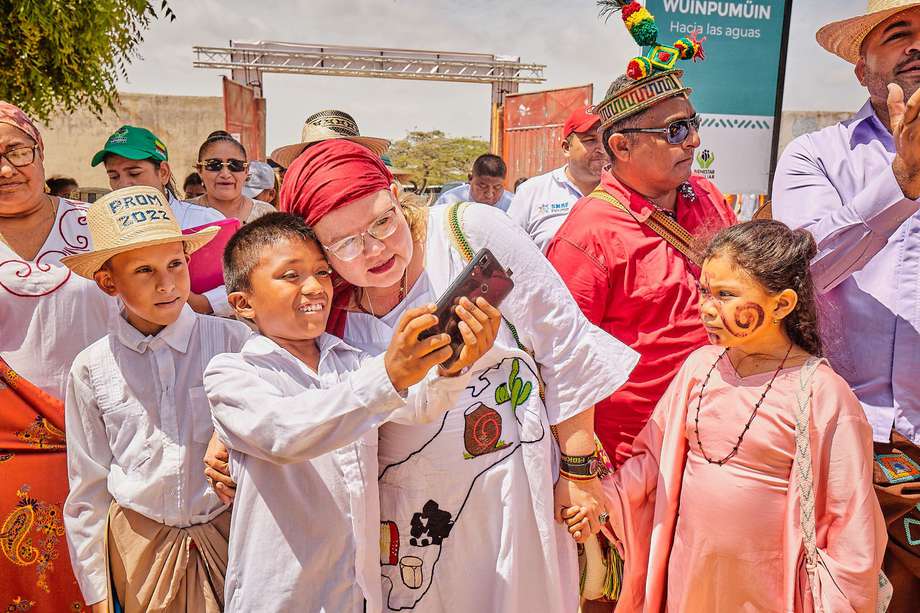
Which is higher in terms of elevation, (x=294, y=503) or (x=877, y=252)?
(x=877, y=252)

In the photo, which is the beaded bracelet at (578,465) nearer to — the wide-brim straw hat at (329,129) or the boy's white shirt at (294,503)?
the boy's white shirt at (294,503)

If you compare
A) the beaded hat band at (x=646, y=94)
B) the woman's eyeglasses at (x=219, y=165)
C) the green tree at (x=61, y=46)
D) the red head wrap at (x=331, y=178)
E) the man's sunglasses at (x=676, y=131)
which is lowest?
the red head wrap at (x=331, y=178)

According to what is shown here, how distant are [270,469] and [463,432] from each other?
517 millimetres

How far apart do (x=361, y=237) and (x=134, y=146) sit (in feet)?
8.65

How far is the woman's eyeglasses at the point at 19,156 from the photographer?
2497mm

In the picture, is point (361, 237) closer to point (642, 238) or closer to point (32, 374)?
point (642, 238)

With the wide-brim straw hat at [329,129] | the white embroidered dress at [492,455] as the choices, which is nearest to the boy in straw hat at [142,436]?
the white embroidered dress at [492,455]

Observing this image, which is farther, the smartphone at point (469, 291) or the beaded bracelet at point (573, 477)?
the beaded bracelet at point (573, 477)

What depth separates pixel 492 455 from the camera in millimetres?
1859

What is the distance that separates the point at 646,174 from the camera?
2625 millimetres

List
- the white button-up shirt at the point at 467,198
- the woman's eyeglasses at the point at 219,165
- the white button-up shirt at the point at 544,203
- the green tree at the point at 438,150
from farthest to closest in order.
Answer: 1. the green tree at the point at 438,150
2. the white button-up shirt at the point at 467,198
3. the white button-up shirt at the point at 544,203
4. the woman's eyeglasses at the point at 219,165

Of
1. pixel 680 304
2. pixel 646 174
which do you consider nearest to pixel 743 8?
pixel 646 174

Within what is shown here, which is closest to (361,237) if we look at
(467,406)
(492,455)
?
(467,406)

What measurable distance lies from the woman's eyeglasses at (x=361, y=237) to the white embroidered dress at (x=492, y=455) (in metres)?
0.18
